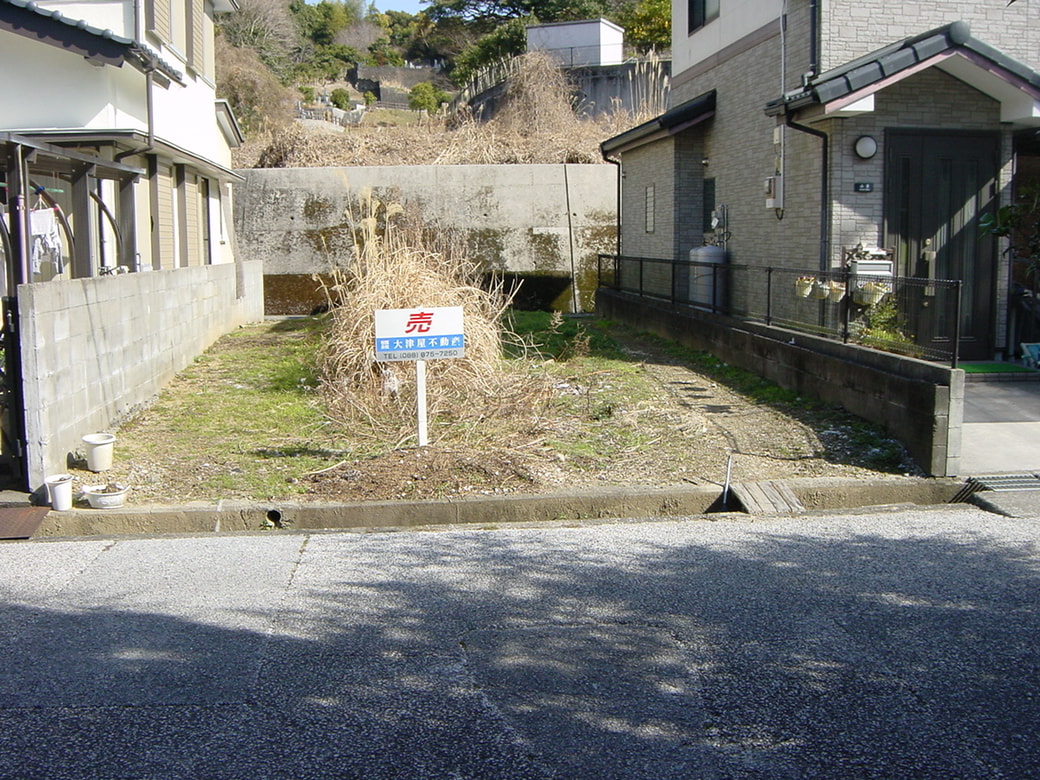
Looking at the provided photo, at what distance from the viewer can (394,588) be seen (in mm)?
5504

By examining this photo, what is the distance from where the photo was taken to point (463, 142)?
2456 cm

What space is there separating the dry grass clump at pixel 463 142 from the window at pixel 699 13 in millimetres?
7019

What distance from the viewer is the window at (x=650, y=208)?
18.0m

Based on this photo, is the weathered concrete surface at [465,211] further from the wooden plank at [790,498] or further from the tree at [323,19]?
the tree at [323,19]

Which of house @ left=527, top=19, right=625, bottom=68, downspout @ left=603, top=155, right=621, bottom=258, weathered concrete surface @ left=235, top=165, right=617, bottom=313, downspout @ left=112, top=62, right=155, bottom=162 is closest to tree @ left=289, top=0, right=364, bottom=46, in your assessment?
house @ left=527, top=19, right=625, bottom=68

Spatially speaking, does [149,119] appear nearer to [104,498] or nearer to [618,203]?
[104,498]

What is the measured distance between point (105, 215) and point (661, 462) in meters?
7.60

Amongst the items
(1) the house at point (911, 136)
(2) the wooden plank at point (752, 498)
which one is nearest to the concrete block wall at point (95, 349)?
(2) the wooden plank at point (752, 498)

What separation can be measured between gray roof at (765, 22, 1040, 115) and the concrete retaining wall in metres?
2.52

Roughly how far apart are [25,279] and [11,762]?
4991mm

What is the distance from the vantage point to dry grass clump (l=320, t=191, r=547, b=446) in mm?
9133

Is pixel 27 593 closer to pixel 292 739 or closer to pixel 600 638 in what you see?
pixel 292 739

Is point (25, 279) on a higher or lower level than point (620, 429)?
higher

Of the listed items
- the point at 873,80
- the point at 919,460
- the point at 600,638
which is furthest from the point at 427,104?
the point at 600,638
